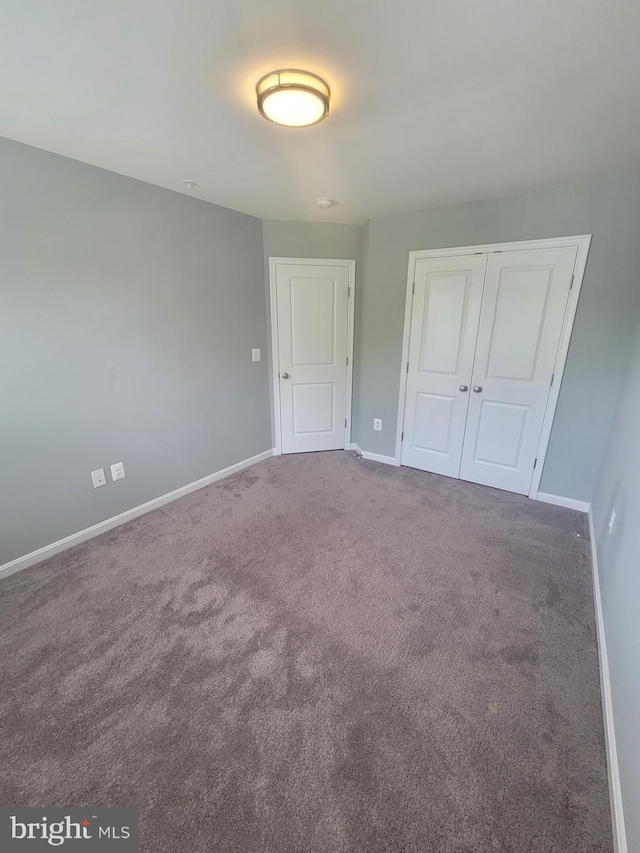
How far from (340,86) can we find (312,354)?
7.53 ft

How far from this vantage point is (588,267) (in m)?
2.40

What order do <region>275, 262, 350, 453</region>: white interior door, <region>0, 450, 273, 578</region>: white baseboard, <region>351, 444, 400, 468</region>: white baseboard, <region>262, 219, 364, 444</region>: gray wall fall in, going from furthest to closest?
<region>351, 444, 400, 468</region>: white baseboard, <region>275, 262, 350, 453</region>: white interior door, <region>262, 219, 364, 444</region>: gray wall, <region>0, 450, 273, 578</region>: white baseboard

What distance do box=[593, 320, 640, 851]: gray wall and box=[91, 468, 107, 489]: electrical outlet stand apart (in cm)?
288

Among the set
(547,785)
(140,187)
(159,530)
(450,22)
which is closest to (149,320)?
(140,187)

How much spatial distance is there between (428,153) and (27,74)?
185 centimetres

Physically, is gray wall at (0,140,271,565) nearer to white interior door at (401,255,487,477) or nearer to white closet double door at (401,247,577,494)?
white interior door at (401,255,487,477)

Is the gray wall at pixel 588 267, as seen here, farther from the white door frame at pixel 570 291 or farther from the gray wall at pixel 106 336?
the gray wall at pixel 106 336

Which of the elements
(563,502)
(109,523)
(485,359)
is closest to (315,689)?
(109,523)

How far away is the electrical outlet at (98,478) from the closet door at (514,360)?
2.99 meters

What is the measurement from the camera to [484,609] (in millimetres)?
1800

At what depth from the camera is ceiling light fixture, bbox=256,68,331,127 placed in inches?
51.6

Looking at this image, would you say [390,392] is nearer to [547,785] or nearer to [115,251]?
[115,251]

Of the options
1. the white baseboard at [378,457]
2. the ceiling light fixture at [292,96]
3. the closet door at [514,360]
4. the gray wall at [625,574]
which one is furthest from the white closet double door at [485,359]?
the ceiling light fixture at [292,96]

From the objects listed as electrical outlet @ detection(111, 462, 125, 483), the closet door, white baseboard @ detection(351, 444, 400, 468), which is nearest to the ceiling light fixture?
the closet door
